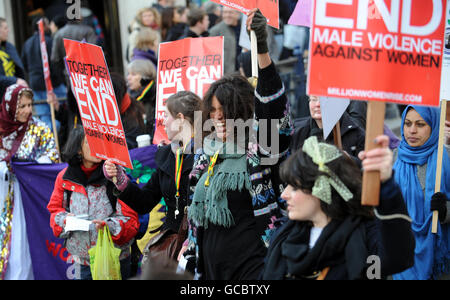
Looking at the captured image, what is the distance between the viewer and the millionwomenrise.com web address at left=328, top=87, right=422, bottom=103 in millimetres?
2777

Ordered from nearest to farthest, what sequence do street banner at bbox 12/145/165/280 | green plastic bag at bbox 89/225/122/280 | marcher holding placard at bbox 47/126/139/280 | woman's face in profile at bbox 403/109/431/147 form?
1. woman's face in profile at bbox 403/109/431/147
2. green plastic bag at bbox 89/225/122/280
3. marcher holding placard at bbox 47/126/139/280
4. street banner at bbox 12/145/165/280

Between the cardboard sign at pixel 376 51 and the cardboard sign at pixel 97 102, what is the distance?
1.90m

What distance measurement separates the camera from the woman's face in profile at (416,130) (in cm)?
461

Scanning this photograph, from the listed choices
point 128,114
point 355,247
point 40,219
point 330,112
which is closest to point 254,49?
point 330,112

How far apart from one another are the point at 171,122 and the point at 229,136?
1.02 metres

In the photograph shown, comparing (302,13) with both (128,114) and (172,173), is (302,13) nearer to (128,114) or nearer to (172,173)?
(172,173)

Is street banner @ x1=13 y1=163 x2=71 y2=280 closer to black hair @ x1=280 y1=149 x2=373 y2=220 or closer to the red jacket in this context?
the red jacket

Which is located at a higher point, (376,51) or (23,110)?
(376,51)

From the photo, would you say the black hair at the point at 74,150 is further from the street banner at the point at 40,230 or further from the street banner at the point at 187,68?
the street banner at the point at 40,230

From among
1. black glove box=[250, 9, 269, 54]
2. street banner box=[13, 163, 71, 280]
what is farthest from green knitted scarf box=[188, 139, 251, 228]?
street banner box=[13, 163, 71, 280]

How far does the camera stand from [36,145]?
21.0ft

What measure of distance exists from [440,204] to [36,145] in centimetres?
392

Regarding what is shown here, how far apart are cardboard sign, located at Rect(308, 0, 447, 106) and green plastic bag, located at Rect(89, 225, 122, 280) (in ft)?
8.72
